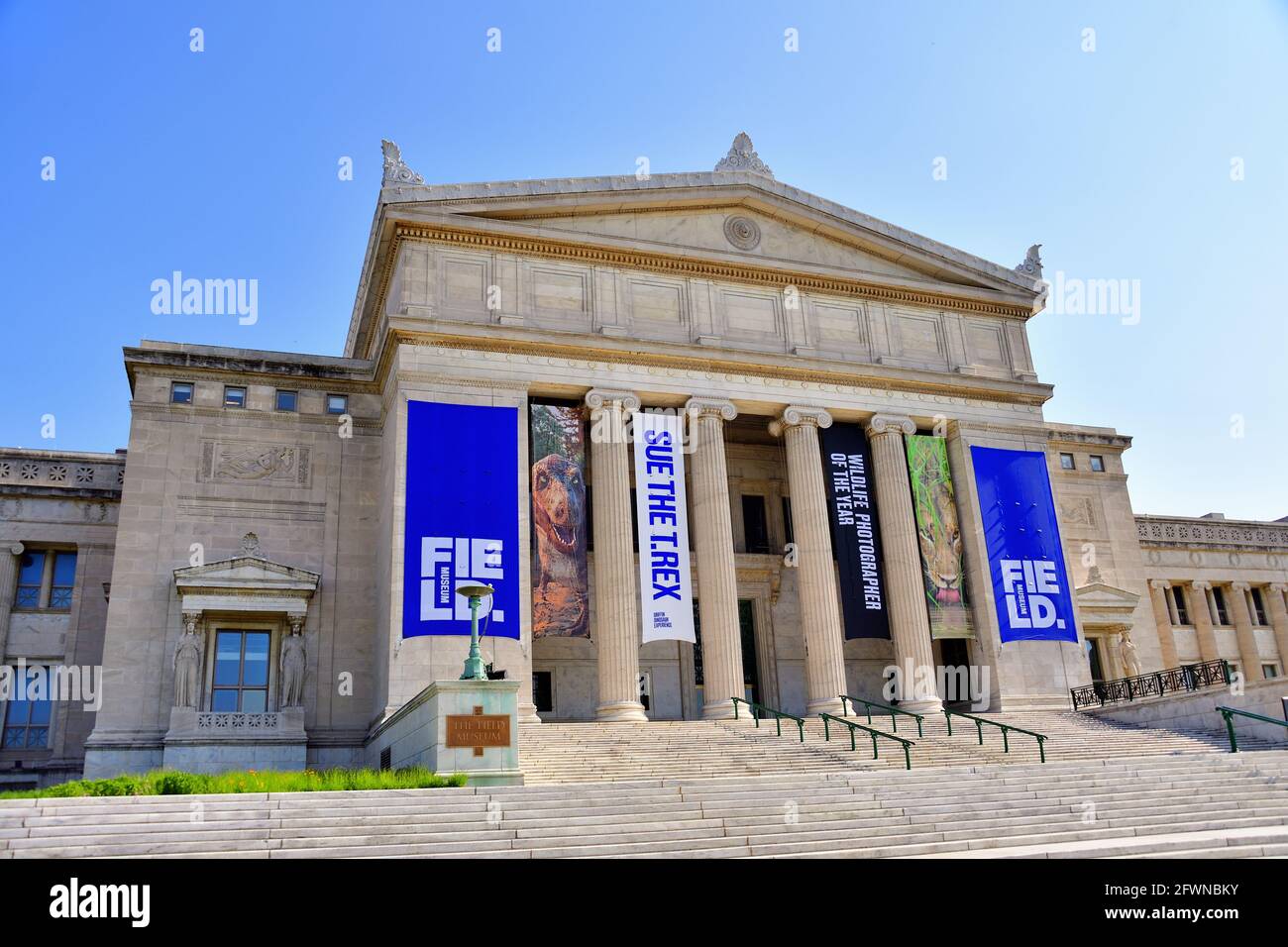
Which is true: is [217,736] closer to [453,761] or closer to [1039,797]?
[453,761]

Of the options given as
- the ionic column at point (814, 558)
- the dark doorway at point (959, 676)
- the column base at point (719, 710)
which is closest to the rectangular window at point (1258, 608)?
the dark doorway at point (959, 676)

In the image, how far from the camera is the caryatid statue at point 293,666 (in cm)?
2862

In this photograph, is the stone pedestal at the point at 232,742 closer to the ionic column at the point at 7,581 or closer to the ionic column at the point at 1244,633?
the ionic column at the point at 7,581

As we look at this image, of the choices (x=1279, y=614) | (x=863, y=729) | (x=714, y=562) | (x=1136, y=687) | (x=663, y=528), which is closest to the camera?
(x=863, y=729)

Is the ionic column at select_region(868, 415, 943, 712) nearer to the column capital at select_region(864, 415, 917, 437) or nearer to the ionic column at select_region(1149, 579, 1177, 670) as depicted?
the column capital at select_region(864, 415, 917, 437)

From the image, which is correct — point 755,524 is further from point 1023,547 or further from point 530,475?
point 530,475

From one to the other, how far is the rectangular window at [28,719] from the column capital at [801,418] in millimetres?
22371

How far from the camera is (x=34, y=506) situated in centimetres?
3256

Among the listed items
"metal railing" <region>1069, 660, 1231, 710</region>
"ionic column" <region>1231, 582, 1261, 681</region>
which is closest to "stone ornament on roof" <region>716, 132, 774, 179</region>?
"metal railing" <region>1069, 660, 1231, 710</region>

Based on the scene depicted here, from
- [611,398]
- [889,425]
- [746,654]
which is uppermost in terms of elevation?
[611,398]

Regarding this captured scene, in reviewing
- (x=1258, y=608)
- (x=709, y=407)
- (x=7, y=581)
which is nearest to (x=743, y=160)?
(x=709, y=407)

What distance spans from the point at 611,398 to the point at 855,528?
8.20 m

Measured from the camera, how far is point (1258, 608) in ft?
151

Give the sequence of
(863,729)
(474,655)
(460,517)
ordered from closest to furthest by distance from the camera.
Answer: (474,655)
(863,729)
(460,517)
